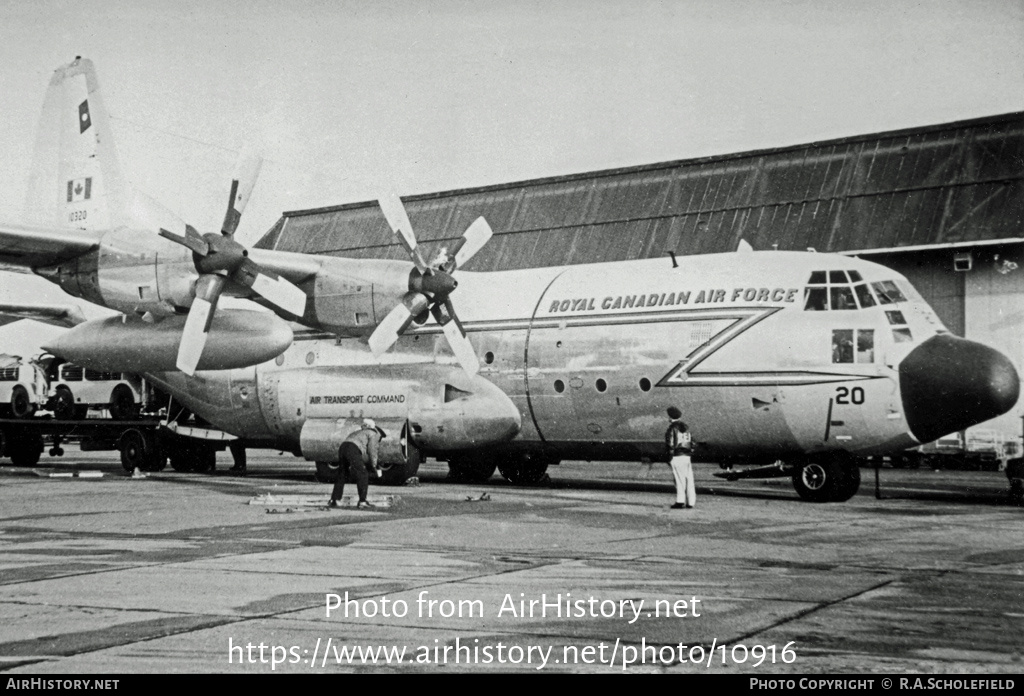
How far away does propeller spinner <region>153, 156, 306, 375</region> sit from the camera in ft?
60.6

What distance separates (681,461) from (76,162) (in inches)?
546

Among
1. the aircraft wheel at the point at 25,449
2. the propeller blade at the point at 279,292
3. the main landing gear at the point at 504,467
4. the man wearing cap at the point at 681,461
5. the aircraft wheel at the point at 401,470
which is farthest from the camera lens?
the aircraft wheel at the point at 25,449

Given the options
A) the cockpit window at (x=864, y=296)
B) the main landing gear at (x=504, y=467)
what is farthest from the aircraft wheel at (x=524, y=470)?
the cockpit window at (x=864, y=296)

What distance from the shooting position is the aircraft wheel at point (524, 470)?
22.8m

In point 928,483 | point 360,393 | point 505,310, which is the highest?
point 505,310

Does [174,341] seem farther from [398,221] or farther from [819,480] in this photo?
[819,480]

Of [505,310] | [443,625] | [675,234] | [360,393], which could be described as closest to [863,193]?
[675,234]

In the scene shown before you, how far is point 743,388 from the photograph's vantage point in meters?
17.7

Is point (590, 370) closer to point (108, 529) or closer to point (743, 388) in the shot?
point (743, 388)

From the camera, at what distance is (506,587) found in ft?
29.2

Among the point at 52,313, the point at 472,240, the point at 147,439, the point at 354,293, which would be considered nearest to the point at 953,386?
the point at 472,240

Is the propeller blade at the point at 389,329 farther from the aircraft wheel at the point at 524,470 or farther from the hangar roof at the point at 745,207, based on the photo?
the hangar roof at the point at 745,207

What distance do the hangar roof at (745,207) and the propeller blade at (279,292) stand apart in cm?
1644

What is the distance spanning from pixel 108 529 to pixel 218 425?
35.2 ft
